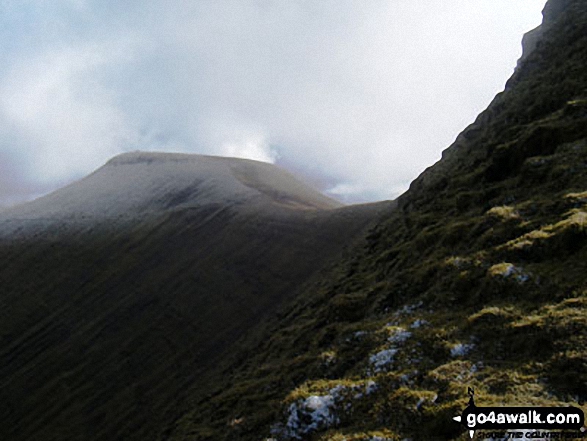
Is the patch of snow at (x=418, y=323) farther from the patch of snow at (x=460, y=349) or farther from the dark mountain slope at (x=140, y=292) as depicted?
the dark mountain slope at (x=140, y=292)

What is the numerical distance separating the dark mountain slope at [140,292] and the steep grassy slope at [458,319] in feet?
58.5

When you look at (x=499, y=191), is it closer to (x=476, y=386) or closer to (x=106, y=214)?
(x=476, y=386)

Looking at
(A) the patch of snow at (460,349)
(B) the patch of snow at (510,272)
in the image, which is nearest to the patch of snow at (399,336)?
(A) the patch of snow at (460,349)

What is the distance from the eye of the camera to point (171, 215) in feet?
309

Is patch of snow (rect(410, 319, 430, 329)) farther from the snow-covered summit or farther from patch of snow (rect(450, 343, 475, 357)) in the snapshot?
the snow-covered summit

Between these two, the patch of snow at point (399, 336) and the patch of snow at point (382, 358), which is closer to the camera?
the patch of snow at point (382, 358)

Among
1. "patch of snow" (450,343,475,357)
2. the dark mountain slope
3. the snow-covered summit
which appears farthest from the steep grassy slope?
the snow-covered summit

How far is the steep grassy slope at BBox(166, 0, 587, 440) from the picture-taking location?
11.0 meters

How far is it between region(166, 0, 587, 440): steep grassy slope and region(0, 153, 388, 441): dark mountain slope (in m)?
17.8

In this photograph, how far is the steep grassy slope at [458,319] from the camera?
11.0m

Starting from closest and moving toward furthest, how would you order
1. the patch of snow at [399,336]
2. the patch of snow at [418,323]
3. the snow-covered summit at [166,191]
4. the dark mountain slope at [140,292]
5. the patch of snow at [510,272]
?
the patch of snow at [510,272]
the patch of snow at [399,336]
the patch of snow at [418,323]
the dark mountain slope at [140,292]
the snow-covered summit at [166,191]

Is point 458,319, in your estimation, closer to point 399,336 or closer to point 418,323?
point 418,323

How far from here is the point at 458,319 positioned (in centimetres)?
1466

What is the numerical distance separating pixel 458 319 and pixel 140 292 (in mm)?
59708
